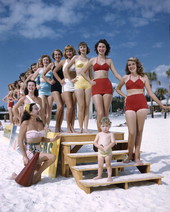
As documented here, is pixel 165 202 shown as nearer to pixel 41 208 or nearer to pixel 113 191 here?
pixel 113 191

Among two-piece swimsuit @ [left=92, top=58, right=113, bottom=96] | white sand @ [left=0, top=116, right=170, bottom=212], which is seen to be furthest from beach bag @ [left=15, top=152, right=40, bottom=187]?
two-piece swimsuit @ [left=92, top=58, right=113, bottom=96]

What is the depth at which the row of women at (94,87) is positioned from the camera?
466cm

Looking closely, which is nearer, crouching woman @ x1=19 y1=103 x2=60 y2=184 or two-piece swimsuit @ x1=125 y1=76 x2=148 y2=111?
crouching woman @ x1=19 y1=103 x2=60 y2=184

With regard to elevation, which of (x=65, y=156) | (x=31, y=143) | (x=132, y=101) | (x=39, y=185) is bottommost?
(x=39, y=185)

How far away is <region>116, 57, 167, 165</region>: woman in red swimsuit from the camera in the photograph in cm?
461

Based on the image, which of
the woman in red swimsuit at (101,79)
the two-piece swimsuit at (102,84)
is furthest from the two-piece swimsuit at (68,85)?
the two-piece swimsuit at (102,84)

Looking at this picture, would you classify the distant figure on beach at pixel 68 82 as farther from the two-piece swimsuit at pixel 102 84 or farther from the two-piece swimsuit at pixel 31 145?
the two-piece swimsuit at pixel 31 145

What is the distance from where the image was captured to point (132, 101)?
462cm

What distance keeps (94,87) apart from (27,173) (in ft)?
6.68

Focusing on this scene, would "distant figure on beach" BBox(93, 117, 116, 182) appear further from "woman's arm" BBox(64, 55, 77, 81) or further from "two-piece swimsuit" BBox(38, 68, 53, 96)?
"two-piece swimsuit" BBox(38, 68, 53, 96)

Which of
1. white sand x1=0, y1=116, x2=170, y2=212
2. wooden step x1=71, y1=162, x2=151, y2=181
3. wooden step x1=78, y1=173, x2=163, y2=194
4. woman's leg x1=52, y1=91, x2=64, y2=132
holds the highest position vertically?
woman's leg x1=52, y1=91, x2=64, y2=132

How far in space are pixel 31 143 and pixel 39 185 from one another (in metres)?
0.77

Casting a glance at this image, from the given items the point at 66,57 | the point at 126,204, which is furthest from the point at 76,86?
the point at 126,204

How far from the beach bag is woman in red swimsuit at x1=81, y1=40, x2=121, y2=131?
1.53 m
